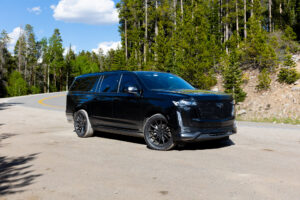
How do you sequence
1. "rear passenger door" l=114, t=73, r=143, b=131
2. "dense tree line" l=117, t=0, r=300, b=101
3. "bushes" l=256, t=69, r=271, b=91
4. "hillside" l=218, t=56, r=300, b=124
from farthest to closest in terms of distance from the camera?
"bushes" l=256, t=69, r=271, b=91 < "dense tree line" l=117, t=0, r=300, b=101 < "hillside" l=218, t=56, r=300, b=124 < "rear passenger door" l=114, t=73, r=143, b=131

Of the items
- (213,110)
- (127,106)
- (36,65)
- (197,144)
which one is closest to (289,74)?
(197,144)

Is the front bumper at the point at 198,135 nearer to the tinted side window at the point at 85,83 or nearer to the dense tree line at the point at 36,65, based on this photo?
the tinted side window at the point at 85,83

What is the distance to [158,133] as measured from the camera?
22.9ft

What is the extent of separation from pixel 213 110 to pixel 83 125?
4144 mm

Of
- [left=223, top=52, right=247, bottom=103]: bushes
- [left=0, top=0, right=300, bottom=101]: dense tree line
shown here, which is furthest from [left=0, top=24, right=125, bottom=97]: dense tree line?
[left=223, top=52, right=247, bottom=103]: bushes

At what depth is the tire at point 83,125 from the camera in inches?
355

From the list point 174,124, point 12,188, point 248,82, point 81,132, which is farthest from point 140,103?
point 248,82

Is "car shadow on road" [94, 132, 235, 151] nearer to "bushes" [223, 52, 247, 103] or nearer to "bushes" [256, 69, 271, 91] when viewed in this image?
"bushes" [223, 52, 247, 103]

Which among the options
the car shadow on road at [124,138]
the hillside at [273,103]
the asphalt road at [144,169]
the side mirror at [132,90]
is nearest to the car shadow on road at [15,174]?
the asphalt road at [144,169]

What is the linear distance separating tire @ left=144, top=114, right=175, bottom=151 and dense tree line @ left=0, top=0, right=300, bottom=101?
18.3m

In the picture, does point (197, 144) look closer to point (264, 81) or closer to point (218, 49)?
point (264, 81)

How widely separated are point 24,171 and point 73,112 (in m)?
4.52

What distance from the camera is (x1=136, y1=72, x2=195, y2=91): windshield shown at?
7.67m

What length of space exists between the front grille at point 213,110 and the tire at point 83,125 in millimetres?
3753
